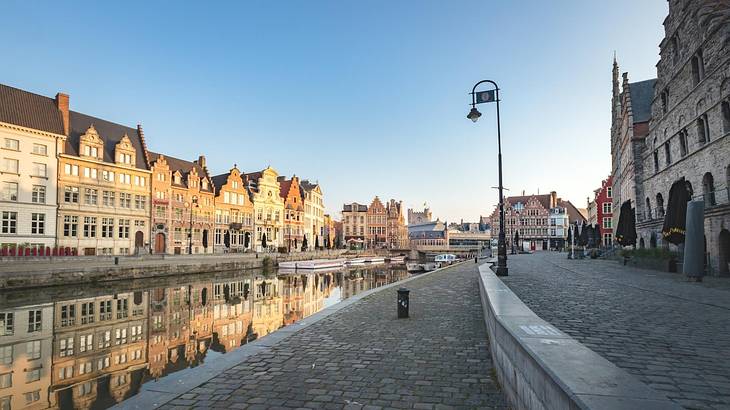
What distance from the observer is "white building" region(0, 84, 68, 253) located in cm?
3672

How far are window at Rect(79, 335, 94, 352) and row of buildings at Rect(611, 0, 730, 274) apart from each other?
26774 millimetres

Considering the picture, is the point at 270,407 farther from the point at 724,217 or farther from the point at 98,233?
the point at 98,233

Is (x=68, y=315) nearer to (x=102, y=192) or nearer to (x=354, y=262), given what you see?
(x=102, y=192)

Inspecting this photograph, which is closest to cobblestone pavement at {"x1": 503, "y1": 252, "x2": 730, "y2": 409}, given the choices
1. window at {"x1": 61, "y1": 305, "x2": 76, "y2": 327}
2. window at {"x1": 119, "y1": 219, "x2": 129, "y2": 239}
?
window at {"x1": 61, "y1": 305, "x2": 76, "y2": 327}

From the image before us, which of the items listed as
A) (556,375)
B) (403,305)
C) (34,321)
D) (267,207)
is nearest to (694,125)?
(403,305)

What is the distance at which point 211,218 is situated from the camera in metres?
59.5

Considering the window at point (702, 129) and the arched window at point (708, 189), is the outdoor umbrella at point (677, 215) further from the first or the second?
the window at point (702, 129)

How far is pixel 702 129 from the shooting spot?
23719mm

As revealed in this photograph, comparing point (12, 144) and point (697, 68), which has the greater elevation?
point (697, 68)

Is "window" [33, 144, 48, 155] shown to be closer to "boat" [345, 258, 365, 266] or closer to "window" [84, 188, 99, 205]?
"window" [84, 188, 99, 205]

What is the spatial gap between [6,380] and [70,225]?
38.8 metres

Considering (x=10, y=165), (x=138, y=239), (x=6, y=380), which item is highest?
(x=10, y=165)

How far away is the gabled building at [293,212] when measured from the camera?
76.7 metres

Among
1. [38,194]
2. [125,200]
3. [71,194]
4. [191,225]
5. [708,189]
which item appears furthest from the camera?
[191,225]
